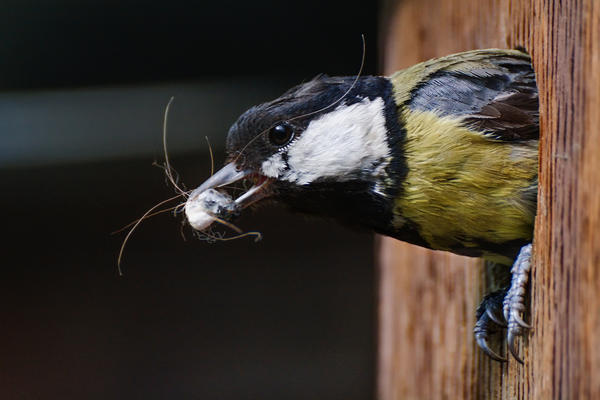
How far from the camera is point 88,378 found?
103 inches

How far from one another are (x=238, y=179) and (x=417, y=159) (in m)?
0.31

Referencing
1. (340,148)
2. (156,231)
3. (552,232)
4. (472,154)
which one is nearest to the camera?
(552,232)

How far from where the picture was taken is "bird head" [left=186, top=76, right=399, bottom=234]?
4.00 feet

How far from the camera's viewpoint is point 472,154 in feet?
3.71

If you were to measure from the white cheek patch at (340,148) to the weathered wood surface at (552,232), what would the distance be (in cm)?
26

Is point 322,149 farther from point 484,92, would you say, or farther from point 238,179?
point 484,92

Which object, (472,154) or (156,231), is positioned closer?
(472,154)

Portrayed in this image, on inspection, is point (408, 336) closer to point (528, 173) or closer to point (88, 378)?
point (528, 173)

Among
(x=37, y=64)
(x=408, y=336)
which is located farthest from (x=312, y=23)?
(x=408, y=336)

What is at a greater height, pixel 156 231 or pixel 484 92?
pixel 484 92

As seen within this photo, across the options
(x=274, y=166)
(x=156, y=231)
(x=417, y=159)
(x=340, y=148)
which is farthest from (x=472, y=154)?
(x=156, y=231)

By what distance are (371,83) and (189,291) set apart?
1.56m

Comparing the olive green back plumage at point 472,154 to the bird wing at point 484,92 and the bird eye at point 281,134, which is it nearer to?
the bird wing at point 484,92

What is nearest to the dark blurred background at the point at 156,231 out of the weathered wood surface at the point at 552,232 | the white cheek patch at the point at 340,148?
the weathered wood surface at the point at 552,232
